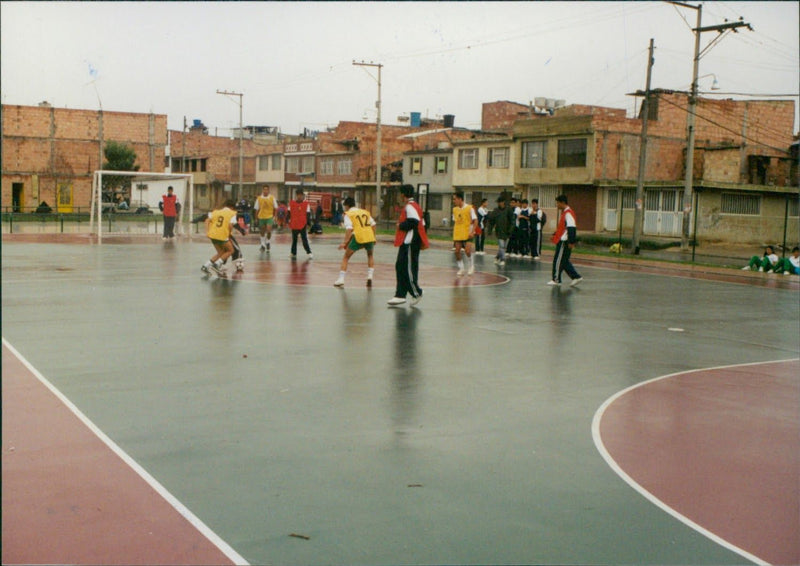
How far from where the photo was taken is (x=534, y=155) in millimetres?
52281

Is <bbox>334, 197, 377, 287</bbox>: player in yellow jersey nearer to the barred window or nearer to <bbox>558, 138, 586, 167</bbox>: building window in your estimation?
the barred window

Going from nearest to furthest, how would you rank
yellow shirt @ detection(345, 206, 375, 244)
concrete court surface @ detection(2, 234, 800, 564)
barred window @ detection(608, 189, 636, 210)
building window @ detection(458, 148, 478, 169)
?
concrete court surface @ detection(2, 234, 800, 564)
yellow shirt @ detection(345, 206, 375, 244)
barred window @ detection(608, 189, 636, 210)
building window @ detection(458, 148, 478, 169)


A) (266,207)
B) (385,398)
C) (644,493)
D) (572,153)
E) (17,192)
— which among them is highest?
(572,153)

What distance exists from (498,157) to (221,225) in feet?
128

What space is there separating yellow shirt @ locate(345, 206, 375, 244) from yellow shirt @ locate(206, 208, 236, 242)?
285 centimetres

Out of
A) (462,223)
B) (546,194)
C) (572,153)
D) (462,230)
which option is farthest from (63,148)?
(462,230)

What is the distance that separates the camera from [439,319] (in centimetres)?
1308

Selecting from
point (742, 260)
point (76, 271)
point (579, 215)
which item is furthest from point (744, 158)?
point (76, 271)

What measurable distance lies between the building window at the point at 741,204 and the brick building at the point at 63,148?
44938mm

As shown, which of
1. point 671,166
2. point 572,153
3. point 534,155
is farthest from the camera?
point 534,155

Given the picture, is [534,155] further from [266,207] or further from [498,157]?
[266,207]

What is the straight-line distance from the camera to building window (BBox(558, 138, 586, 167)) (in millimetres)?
48656

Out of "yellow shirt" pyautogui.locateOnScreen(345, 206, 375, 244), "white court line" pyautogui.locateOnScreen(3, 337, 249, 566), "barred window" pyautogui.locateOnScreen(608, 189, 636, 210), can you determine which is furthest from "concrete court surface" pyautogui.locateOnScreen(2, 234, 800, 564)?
"barred window" pyautogui.locateOnScreen(608, 189, 636, 210)

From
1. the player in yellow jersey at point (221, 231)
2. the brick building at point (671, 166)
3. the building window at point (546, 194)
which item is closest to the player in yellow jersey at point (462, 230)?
the player in yellow jersey at point (221, 231)
